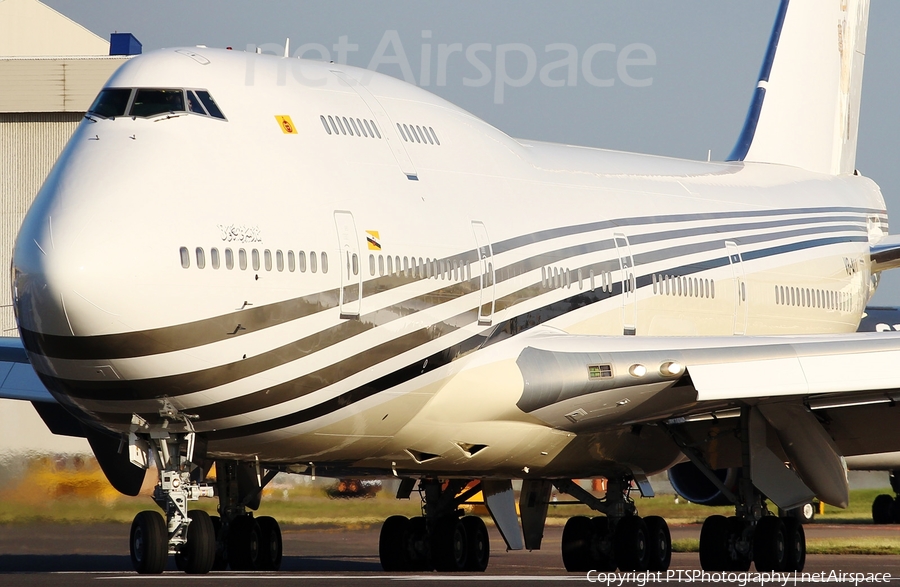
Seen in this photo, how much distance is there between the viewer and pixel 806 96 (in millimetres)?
26719

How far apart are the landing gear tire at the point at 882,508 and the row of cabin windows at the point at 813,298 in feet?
51.1

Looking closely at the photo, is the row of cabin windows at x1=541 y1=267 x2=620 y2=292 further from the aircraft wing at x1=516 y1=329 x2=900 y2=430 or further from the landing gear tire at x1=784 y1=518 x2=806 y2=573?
the landing gear tire at x1=784 y1=518 x2=806 y2=573

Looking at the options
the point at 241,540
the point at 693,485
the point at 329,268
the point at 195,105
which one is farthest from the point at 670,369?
the point at 693,485

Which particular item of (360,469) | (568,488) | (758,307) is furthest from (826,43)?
(360,469)

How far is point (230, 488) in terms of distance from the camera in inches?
676

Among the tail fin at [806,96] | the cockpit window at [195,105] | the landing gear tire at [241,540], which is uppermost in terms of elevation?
the tail fin at [806,96]

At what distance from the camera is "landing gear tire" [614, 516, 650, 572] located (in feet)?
61.1

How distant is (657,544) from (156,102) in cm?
927

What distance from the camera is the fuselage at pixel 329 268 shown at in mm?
12211

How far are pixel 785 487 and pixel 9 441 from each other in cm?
1203

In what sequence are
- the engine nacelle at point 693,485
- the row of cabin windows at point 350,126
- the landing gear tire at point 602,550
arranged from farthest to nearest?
1. the engine nacelle at point 693,485
2. the landing gear tire at point 602,550
3. the row of cabin windows at point 350,126

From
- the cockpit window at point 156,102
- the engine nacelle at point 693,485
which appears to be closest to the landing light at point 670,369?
the cockpit window at point 156,102

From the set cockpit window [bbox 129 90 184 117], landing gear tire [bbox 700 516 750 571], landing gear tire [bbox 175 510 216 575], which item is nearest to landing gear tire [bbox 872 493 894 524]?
landing gear tire [bbox 700 516 750 571]

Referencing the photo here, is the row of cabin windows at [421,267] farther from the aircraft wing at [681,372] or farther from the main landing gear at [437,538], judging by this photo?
the main landing gear at [437,538]
